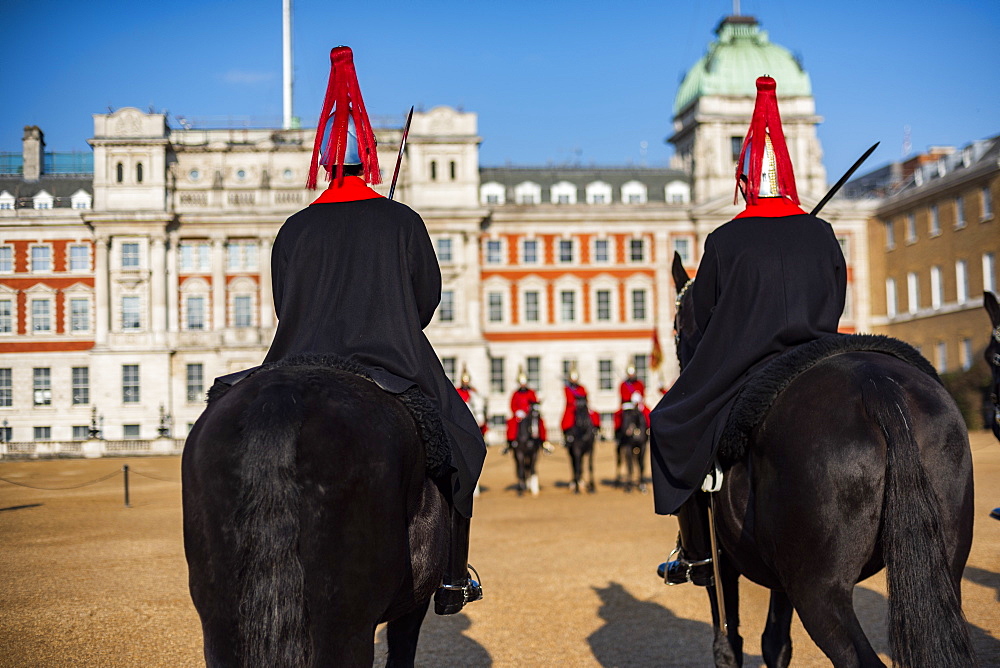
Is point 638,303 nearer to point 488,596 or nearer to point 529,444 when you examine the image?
point 529,444

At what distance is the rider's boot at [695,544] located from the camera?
4848mm

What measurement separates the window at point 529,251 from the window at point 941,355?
17.5 meters

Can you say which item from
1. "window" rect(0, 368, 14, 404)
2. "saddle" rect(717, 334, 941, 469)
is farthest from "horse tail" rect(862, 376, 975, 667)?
"window" rect(0, 368, 14, 404)

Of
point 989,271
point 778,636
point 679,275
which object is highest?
point 989,271

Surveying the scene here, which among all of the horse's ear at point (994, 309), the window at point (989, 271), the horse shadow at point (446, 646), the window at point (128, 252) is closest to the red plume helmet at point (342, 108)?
the horse shadow at point (446, 646)

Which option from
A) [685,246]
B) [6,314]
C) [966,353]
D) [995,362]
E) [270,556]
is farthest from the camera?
[685,246]

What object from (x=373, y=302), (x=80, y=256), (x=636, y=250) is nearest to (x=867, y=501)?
(x=373, y=302)

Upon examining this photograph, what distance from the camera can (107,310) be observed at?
135ft

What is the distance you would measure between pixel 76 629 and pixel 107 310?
119ft

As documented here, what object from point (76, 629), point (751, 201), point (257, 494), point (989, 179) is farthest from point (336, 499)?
point (989, 179)

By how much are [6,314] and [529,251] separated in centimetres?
3678

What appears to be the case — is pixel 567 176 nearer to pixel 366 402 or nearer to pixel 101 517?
pixel 101 517

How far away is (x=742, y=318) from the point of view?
4602 millimetres

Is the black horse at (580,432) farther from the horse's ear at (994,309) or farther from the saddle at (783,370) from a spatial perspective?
the saddle at (783,370)
